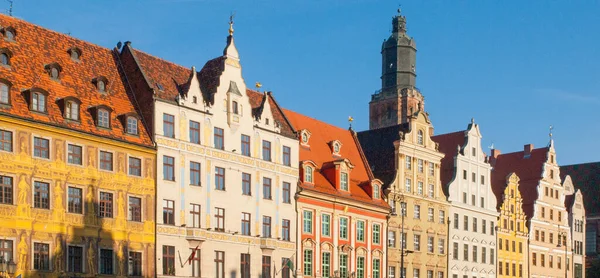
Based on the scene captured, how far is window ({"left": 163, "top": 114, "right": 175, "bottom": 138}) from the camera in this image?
56.5 metres

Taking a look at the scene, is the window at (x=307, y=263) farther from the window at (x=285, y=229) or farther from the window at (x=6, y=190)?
the window at (x=6, y=190)

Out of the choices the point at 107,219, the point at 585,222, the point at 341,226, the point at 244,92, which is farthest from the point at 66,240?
the point at 585,222

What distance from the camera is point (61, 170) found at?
50344 mm

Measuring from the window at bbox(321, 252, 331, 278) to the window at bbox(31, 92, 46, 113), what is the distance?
80.1ft

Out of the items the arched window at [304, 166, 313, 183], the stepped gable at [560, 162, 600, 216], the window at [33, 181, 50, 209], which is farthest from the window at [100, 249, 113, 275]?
the stepped gable at [560, 162, 600, 216]

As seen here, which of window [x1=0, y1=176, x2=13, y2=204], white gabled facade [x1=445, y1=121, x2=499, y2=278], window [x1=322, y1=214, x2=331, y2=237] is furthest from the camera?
white gabled facade [x1=445, y1=121, x2=499, y2=278]

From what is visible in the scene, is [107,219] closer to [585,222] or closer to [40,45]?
[40,45]

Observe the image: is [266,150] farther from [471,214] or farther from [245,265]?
[471,214]

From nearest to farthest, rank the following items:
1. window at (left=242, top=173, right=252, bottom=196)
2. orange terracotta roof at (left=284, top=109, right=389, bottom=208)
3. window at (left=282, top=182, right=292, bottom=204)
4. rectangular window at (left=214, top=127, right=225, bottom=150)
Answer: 1. rectangular window at (left=214, top=127, right=225, bottom=150)
2. window at (left=242, top=173, right=252, bottom=196)
3. window at (left=282, top=182, right=292, bottom=204)
4. orange terracotta roof at (left=284, top=109, right=389, bottom=208)

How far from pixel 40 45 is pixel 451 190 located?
39.2 m

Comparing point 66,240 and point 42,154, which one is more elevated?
point 42,154

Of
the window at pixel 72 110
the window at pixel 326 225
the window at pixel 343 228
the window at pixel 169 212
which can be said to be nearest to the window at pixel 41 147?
the window at pixel 72 110

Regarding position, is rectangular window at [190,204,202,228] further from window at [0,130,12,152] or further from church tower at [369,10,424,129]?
church tower at [369,10,424,129]

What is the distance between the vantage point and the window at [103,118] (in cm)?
5275
